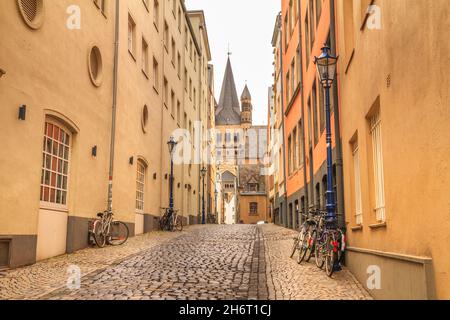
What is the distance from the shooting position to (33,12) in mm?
10320

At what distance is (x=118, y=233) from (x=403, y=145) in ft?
35.3

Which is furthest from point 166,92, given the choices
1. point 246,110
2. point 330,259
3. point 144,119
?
point 246,110

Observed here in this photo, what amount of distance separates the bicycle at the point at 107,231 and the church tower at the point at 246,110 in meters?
91.9

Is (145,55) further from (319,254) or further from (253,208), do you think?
(253,208)

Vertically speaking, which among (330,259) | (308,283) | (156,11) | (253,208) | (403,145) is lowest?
(308,283)

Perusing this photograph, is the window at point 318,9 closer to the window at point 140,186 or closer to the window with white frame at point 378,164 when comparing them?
the window with white frame at point 378,164

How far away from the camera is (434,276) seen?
4508 mm

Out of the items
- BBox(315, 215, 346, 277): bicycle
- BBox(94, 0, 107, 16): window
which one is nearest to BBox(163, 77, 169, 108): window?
BBox(94, 0, 107, 16): window

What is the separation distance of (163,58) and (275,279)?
1785 cm

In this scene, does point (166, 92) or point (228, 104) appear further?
point (228, 104)

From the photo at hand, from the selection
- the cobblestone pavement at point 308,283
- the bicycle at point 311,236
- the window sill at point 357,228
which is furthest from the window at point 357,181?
the cobblestone pavement at point 308,283

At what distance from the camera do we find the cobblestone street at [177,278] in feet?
22.7

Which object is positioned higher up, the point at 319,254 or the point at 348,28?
the point at 348,28
